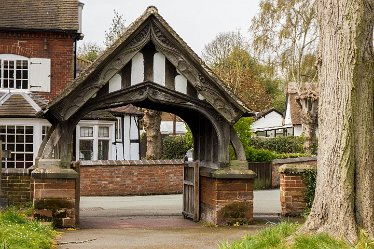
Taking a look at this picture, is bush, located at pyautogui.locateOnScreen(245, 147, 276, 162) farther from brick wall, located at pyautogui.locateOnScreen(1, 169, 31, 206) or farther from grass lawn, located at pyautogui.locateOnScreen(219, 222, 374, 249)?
grass lawn, located at pyautogui.locateOnScreen(219, 222, 374, 249)

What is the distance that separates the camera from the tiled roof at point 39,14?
98.6 feet

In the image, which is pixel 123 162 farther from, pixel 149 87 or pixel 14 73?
pixel 149 87

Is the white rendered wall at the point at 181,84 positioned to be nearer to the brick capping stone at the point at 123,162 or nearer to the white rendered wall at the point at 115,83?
the white rendered wall at the point at 115,83

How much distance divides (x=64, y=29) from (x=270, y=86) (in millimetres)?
48993

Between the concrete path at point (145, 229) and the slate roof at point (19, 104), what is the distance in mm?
8052

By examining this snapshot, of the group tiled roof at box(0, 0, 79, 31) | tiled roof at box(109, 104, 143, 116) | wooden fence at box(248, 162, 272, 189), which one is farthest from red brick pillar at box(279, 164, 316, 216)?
tiled roof at box(109, 104, 143, 116)

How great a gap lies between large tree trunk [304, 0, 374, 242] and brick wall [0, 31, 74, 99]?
2195 centimetres

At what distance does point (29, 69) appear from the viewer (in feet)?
97.6

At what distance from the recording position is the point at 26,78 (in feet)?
98.3

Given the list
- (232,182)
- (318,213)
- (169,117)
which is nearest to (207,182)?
(232,182)

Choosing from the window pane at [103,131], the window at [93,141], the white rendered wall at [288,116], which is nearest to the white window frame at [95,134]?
the window at [93,141]

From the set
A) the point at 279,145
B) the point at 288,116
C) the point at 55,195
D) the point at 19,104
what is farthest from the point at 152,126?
the point at 288,116

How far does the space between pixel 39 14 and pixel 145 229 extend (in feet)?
63.4

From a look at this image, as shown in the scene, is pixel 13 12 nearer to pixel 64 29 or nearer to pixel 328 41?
pixel 64 29
